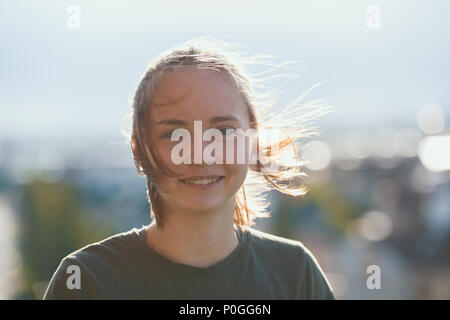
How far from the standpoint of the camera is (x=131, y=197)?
1406 inches

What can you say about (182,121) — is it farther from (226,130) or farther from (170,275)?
(170,275)

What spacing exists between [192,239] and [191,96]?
452mm

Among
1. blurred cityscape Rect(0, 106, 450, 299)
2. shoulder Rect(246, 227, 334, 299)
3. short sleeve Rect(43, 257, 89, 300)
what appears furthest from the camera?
blurred cityscape Rect(0, 106, 450, 299)

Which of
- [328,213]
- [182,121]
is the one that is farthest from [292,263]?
[328,213]

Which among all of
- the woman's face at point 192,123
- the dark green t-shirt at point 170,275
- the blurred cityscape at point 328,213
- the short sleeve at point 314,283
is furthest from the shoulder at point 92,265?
the blurred cityscape at point 328,213

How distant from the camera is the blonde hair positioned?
1.91 m

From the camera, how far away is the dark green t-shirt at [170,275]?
1.80m

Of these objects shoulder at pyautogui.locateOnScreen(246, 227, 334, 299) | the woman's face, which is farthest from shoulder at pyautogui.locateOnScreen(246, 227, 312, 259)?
the woman's face

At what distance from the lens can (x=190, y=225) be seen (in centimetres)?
193

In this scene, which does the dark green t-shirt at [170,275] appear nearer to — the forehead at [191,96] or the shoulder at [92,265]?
the shoulder at [92,265]

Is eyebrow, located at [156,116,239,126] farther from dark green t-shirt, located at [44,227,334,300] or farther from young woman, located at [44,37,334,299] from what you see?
dark green t-shirt, located at [44,227,334,300]

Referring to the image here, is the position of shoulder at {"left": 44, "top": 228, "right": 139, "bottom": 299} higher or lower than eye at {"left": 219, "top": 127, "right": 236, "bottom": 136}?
lower

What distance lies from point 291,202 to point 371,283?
29.5 m
